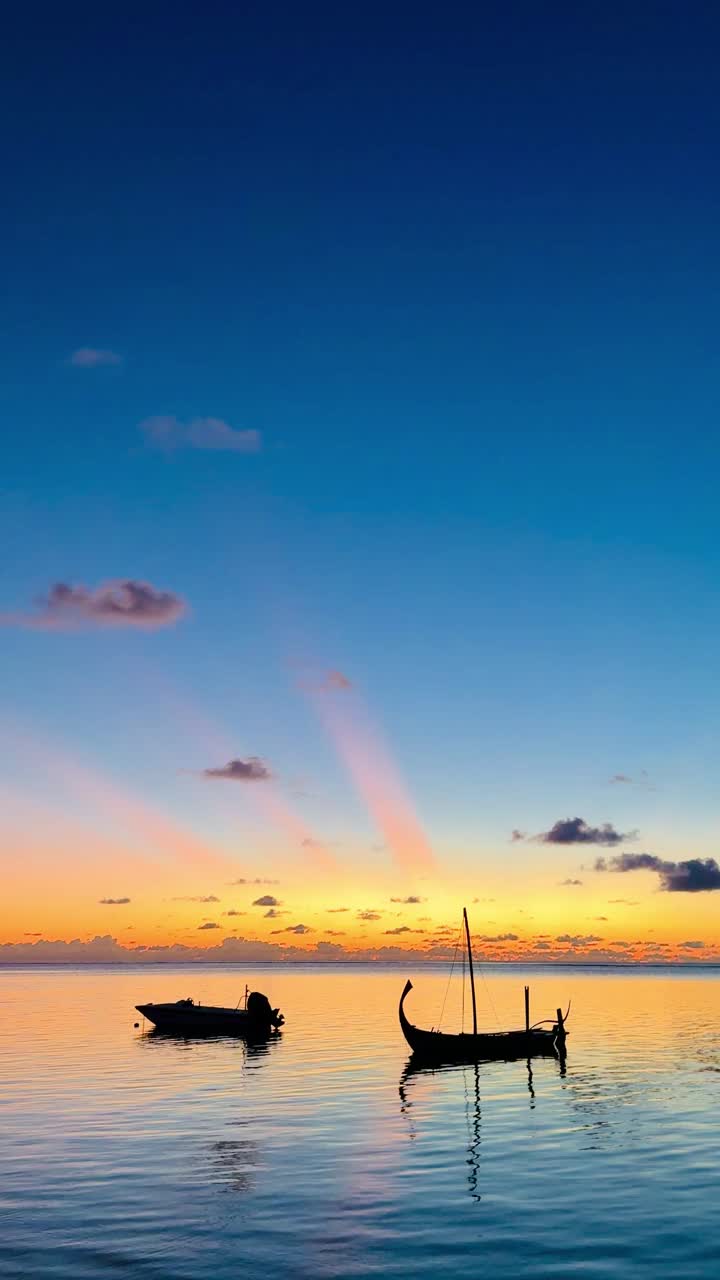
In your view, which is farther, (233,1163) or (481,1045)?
(481,1045)

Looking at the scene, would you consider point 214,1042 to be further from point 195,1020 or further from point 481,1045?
point 481,1045

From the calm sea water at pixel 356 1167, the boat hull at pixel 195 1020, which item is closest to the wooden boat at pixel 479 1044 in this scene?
the calm sea water at pixel 356 1167

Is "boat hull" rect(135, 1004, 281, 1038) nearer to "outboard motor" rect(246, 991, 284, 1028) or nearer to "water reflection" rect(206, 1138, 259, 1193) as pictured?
"outboard motor" rect(246, 991, 284, 1028)

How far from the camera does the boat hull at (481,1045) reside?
79125 mm

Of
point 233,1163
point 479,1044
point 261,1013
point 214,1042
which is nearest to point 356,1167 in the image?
point 233,1163

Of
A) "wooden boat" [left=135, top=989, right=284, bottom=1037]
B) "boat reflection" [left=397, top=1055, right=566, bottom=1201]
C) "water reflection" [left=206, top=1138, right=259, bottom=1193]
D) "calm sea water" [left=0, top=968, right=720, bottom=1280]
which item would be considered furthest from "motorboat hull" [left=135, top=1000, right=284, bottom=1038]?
"water reflection" [left=206, top=1138, right=259, bottom=1193]

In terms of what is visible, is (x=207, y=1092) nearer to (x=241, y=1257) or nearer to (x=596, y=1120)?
(x=596, y=1120)

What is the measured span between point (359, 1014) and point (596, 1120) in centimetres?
9668

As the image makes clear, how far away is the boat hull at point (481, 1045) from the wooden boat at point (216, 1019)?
25091mm

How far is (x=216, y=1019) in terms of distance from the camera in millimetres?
105750

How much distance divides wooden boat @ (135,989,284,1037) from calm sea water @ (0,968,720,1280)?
18.3 meters

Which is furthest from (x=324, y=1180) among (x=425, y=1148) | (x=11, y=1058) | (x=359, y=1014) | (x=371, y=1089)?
(x=359, y=1014)

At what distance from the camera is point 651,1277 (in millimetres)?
27828

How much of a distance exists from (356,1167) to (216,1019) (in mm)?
68639
